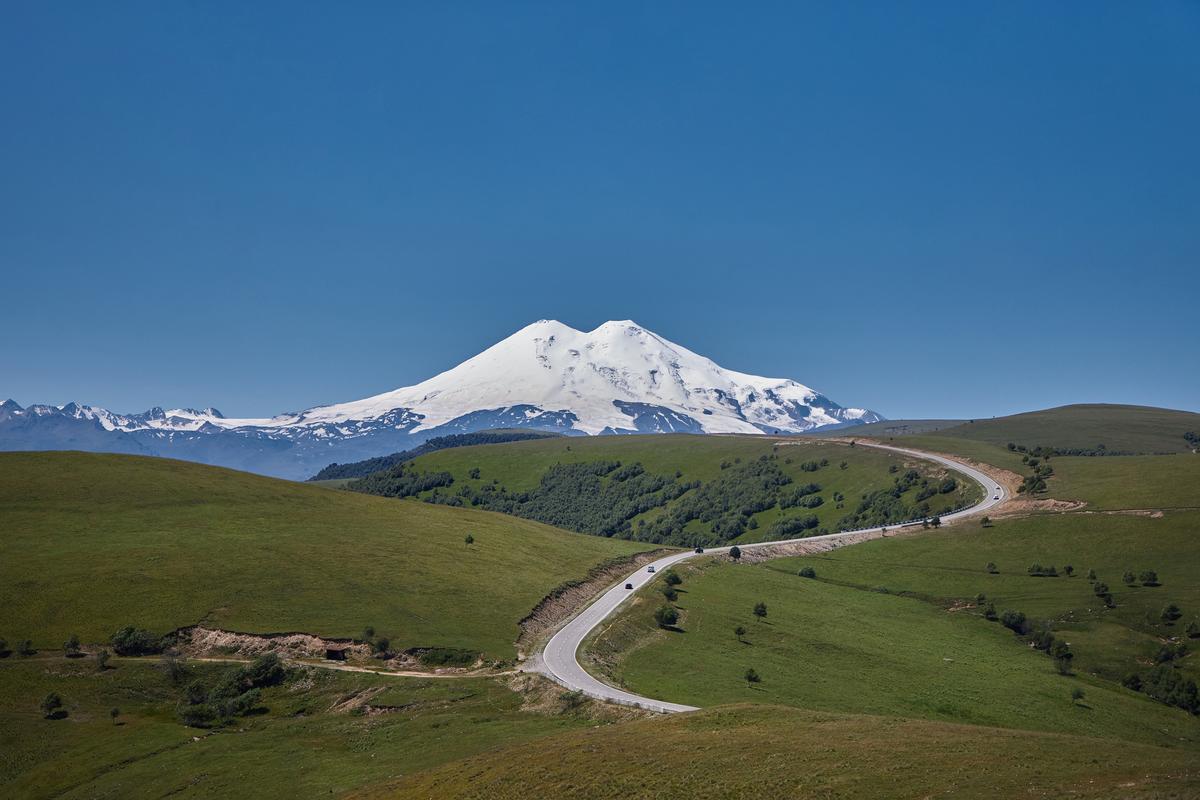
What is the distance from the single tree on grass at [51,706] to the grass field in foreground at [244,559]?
32.0 ft

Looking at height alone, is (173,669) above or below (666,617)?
above

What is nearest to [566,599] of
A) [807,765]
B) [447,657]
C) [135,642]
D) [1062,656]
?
[447,657]

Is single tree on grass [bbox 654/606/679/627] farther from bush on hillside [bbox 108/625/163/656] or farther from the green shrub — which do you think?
bush on hillside [bbox 108/625/163/656]

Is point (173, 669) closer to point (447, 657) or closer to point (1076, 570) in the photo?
point (447, 657)

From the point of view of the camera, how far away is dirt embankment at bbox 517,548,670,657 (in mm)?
90500

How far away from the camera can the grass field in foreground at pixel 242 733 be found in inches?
2099

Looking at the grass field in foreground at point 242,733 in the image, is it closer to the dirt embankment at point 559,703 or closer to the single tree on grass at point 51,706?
the single tree on grass at point 51,706

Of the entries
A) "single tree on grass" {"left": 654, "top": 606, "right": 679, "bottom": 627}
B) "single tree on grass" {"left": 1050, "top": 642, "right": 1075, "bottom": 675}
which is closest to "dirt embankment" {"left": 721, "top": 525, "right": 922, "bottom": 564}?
"single tree on grass" {"left": 1050, "top": 642, "right": 1075, "bottom": 675}

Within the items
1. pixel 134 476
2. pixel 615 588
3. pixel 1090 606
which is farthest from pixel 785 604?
pixel 134 476

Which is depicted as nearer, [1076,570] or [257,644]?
[257,644]

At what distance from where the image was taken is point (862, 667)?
88.1 meters

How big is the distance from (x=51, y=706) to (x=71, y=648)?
911cm

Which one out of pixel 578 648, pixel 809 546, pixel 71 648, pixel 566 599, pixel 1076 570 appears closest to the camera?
pixel 71 648

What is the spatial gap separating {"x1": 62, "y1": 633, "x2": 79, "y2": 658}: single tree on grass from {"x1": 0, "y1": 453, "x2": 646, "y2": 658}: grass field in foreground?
4.13 feet
